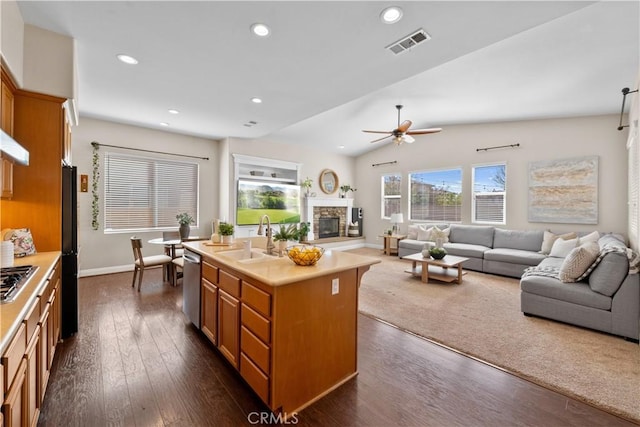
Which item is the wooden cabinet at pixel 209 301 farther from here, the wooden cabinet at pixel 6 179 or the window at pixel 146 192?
the window at pixel 146 192

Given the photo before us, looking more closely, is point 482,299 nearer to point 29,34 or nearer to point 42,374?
point 42,374

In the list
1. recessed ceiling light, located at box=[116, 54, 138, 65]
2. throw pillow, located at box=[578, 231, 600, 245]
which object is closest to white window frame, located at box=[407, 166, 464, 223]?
throw pillow, located at box=[578, 231, 600, 245]

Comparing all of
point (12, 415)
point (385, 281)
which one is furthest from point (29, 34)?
point (385, 281)

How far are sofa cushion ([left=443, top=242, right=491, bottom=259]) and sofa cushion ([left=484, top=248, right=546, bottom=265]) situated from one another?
13cm

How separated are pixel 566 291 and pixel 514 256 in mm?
2042

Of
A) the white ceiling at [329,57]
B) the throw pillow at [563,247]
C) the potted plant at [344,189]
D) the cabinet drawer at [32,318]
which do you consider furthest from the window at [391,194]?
the cabinet drawer at [32,318]

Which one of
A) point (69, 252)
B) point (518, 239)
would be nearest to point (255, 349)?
point (69, 252)

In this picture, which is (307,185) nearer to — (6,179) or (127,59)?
(127,59)

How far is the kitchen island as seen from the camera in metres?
1.66

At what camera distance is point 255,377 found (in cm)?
179

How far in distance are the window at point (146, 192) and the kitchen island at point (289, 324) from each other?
4.00 m

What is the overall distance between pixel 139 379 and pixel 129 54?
3.04 metres

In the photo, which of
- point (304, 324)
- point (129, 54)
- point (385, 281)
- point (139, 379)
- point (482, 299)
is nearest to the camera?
point (304, 324)

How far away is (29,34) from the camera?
7.88 feet
